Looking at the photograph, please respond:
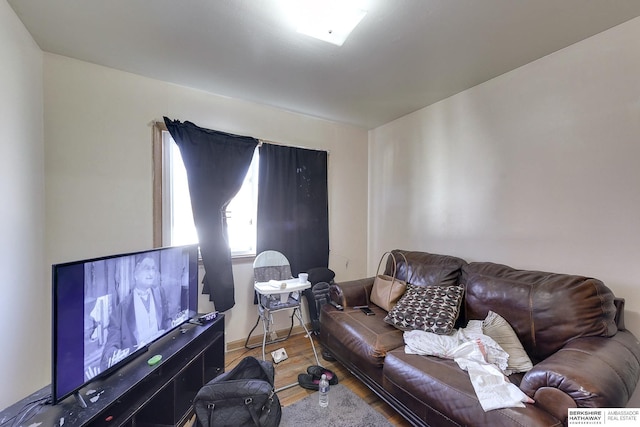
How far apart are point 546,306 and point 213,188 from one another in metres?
2.72

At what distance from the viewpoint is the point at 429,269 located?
2393mm

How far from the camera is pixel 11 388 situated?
1454mm

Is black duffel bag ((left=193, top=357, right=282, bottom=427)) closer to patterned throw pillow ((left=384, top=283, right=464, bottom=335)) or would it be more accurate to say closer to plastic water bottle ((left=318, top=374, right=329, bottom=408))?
plastic water bottle ((left=318, top=374, right=329, bottom=408))

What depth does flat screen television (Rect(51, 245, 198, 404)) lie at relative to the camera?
1.10 meters

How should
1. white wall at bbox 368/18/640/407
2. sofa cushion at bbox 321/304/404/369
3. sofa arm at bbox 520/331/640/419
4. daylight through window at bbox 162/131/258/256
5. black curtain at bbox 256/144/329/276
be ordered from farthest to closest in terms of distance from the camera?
black curtain at bbox 256/144/329/276, daylight through window at bbox 162/131/258/256, sofa cushion at bbox 321/304/404/369, white wall at bbox 368/18/640/407, sofa arm at bbox 520/331/640/419

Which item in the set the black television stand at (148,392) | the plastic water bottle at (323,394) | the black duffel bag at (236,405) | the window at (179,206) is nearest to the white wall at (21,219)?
the black television stand at (148,392)

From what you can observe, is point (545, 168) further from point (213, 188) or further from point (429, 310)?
point (213, 188)

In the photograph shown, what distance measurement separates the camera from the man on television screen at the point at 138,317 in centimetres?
Answer: 133

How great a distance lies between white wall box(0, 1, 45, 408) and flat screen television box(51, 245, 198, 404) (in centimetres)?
60

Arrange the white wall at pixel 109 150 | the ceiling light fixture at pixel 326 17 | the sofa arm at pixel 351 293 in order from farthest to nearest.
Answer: the sofa arm at pixel 351 293 < the white wall at pixel 109 150 < the ceiling light fixture at pixel 326 17

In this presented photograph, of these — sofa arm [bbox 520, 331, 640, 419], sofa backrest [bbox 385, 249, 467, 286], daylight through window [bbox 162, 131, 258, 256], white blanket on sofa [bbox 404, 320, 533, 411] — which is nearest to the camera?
sofa arm [bbox 520, 331, 640, 419]

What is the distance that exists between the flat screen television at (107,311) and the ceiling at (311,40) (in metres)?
1.45

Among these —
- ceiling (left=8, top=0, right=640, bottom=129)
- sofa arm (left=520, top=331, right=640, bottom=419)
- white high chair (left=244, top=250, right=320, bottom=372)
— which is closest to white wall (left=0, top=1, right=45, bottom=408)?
ceiling (left=8, top=0, right=640, bottom=129)

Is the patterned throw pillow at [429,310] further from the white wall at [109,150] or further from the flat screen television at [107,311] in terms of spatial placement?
the flat screen television at [107,311]
